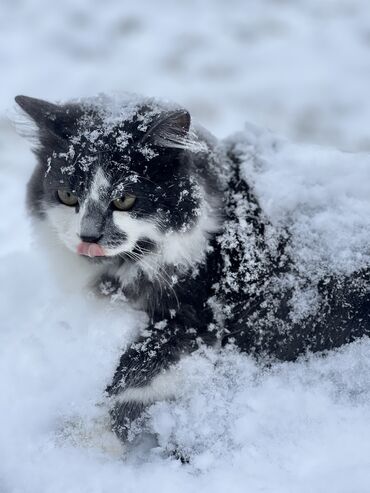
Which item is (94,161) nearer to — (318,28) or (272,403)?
(272,403)

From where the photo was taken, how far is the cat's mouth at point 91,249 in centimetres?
172

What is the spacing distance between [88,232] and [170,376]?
61 cm

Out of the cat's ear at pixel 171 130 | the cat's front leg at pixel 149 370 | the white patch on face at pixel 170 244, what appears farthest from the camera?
the cat's front leg at pixel 149 370

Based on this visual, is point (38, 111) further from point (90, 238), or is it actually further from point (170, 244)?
point (170, 244)

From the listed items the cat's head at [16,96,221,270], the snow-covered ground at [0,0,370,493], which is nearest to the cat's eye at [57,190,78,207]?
the cat's head at [16,96,221,270]

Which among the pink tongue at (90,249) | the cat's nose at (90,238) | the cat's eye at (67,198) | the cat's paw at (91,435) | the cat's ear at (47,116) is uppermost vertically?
the cat's ear at (47,116)

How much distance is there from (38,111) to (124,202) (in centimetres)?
44

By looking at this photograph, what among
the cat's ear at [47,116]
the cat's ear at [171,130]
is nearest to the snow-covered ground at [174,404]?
the cat's ear at [171,130]

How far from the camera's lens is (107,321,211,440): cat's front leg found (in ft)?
6.22

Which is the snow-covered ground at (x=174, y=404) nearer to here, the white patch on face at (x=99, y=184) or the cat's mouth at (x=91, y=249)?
the cat's mouth at (x=91, y=249)

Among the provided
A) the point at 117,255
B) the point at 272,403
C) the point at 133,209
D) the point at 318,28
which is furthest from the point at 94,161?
the point at 318,28

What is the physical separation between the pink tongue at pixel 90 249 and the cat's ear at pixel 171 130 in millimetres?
375

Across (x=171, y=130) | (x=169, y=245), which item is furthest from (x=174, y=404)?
(x=171, y=130)

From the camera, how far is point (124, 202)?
5.68 feet
